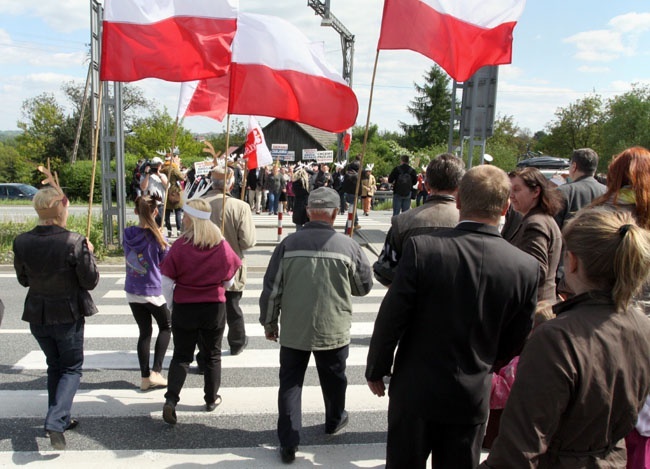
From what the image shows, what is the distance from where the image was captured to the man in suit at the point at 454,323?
2.43 metres

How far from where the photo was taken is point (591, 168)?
4.88 m

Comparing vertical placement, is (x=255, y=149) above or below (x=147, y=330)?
above

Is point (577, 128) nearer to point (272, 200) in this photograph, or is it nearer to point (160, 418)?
point (272, 200)

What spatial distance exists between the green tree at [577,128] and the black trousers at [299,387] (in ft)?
180

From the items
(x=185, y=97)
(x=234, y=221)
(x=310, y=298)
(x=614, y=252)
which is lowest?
(x=310, y=298)

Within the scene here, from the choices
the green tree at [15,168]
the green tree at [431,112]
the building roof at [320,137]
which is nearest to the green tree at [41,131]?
the green tree at [15,168]

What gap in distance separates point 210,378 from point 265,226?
12113 millimetres

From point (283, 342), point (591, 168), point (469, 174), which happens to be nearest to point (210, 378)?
point (283, 342)

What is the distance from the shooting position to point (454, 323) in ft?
8.05

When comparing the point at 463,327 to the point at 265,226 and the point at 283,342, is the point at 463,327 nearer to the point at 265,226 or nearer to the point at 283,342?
the point at 283,342

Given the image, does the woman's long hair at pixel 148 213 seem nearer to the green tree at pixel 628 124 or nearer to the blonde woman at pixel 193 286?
Answer: the blonde woman at pixel 193 286

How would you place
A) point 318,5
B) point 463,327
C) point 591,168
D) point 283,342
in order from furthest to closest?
point 318,5, point 591,168, point 283,342, point 463,327

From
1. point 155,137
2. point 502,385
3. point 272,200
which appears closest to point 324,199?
point 502,385

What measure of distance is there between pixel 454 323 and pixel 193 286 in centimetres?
231
